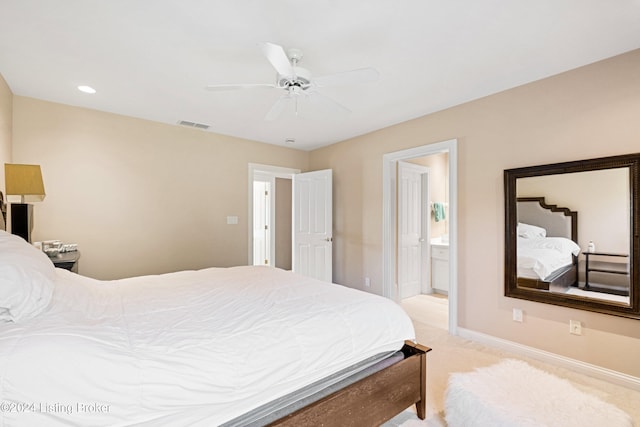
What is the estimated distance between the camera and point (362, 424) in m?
1.47

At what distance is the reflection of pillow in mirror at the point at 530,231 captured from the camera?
257 centimetres

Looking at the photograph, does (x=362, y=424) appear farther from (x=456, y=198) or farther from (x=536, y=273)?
(x=456, y=198)

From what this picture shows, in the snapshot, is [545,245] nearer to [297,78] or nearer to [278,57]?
[297,78]

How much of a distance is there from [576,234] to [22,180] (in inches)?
181

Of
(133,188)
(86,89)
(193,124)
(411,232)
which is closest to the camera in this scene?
(86,89)

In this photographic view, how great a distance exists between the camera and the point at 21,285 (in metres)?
1.19

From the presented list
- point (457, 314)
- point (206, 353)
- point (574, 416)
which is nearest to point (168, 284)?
point (206, 353)

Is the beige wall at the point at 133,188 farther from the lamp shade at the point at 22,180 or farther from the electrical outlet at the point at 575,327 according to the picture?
the electrical outlet at the point at 575,327

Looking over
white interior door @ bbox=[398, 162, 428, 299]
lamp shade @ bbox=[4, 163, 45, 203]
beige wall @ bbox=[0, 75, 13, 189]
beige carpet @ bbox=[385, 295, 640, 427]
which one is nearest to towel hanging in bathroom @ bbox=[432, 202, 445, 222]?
white interior door @ bbox=[398, 162, 428, 299]

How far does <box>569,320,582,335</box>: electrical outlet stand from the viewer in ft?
7.68

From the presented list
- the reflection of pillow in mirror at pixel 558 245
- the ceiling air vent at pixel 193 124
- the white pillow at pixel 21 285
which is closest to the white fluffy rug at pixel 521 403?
the reflection of pillow in mirror at pixel 558 245

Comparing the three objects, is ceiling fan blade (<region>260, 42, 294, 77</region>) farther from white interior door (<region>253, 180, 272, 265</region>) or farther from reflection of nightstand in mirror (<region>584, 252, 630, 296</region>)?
white interior door (<region>253, 180, 272, 265</region>)

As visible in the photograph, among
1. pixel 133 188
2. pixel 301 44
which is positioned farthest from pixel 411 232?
pixel 133 188

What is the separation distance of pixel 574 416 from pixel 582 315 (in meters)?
1.21
